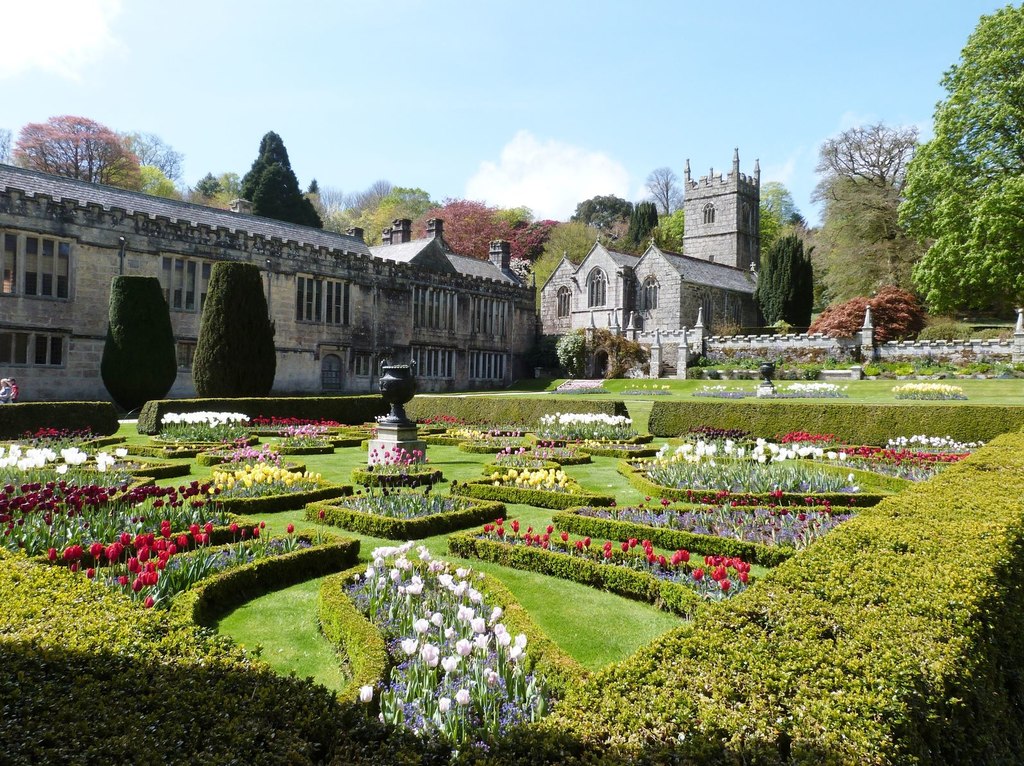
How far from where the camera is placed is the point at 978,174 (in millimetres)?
30422

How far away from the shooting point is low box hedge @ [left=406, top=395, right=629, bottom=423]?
63.9 ft

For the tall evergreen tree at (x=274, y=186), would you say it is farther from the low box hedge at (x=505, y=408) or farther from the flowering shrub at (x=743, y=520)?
the flowering shrub at (x=743, y=520)

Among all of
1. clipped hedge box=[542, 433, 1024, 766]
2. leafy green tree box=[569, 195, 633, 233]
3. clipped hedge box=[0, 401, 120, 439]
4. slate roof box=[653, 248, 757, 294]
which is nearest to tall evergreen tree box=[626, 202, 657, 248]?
leafy green tree box=[569, 195, 633, 233]

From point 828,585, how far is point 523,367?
4178cm

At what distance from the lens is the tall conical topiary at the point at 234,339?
23.1 m

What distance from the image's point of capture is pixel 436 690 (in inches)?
140

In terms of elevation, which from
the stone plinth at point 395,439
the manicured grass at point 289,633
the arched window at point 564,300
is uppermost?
the arched window at point 564,300

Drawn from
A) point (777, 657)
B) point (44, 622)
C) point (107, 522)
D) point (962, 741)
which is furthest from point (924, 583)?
point (107, 522)

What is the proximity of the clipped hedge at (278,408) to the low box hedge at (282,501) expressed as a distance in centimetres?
1024

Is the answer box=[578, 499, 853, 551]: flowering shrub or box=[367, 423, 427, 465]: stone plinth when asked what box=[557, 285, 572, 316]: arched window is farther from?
box=[578, 499, 853, 551]: flowering shrub

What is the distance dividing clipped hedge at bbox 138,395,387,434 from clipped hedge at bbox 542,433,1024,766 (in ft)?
58.0

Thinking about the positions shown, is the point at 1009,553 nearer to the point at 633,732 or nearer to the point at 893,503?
the point at 893,503

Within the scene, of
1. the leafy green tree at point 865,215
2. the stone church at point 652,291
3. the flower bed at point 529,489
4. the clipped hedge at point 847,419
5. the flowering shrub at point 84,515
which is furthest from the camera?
the stone church at point 652,291

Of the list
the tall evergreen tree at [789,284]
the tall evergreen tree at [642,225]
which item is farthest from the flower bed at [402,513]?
the tall evergreen tree at [642,225]
